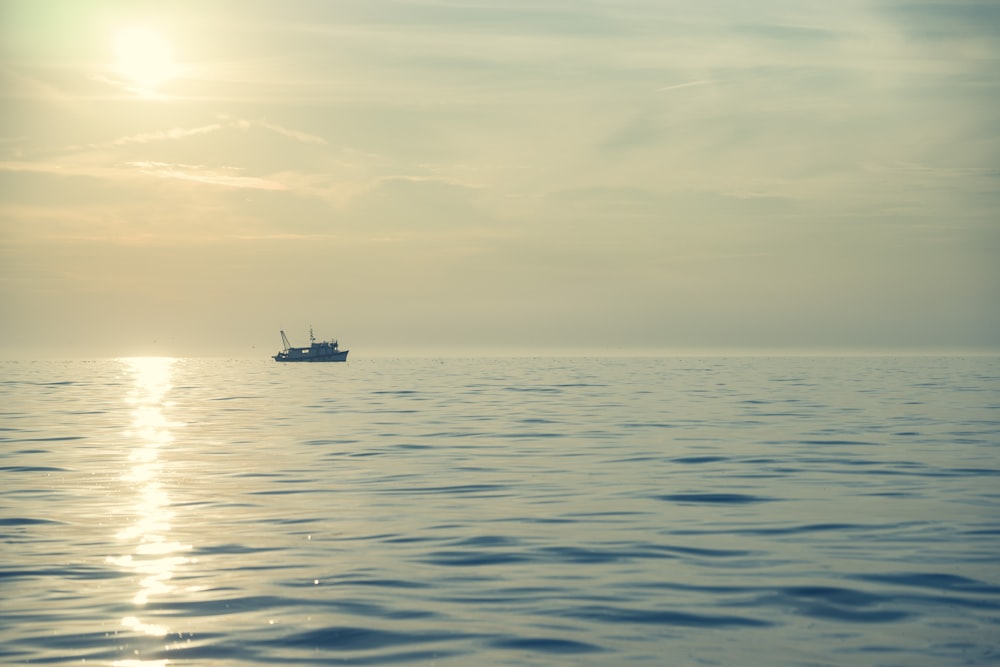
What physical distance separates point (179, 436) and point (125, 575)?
101ft

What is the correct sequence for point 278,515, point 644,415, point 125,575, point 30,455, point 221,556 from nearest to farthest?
1. point 125,575
2. point 221,556
3. point 278,515
4. point 30,455
5. point 644,415

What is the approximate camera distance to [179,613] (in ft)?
53.0

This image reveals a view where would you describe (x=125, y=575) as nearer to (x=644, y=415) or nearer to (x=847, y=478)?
(x=847, y=478)

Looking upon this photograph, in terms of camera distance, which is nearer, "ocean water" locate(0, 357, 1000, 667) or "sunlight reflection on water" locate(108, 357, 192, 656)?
"ocean water" locate(0, 357, 1000, 667)

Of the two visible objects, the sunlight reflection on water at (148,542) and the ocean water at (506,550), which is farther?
the sunlight reflection on water at (148,542)

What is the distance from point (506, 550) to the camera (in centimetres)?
2077

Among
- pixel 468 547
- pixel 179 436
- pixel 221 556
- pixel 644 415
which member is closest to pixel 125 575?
pixel 221 556

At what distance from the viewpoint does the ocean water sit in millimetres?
14586

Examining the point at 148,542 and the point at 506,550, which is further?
the point at 148,542

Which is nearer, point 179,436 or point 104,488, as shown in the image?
point 104,488

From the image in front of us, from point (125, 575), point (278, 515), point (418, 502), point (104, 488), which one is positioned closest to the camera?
point (125, 575)

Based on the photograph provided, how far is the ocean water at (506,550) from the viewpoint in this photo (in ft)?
47.9

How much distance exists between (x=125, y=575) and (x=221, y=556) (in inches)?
80.2

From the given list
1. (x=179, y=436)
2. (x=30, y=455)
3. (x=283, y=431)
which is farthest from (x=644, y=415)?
(x=30, y=455)
